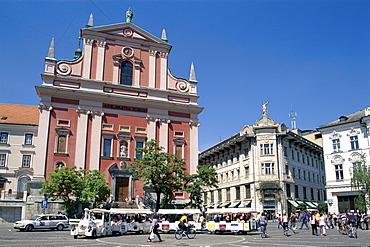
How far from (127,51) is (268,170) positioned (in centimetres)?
2672

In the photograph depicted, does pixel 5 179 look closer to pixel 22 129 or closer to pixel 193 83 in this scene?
pixel 22 129

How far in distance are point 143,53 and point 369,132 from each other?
2973 cm

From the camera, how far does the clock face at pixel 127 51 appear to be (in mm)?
44250

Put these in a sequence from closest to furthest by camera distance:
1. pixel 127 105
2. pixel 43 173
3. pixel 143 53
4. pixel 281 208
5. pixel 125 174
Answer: pixel 43 173, pixel 125 174, pixel 127 105, pixel 143 53, pixel 281 208

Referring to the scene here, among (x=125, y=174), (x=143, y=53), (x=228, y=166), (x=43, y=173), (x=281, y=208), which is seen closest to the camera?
(x=43, y=173)

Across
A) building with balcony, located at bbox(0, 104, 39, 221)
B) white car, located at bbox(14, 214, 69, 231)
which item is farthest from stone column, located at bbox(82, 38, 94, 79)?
white car, located at bbox(14, 214, 69, 231)

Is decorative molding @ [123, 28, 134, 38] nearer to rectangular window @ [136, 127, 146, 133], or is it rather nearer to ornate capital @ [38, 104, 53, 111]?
rectangular window @ [136, 127, 146, 133]

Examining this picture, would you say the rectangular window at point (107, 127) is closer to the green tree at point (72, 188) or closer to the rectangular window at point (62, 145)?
the rectangular window at point (62, 145)

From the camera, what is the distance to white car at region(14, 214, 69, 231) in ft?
93.0

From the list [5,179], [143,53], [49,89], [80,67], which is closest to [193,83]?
[143,53]

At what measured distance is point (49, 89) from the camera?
39344 mm

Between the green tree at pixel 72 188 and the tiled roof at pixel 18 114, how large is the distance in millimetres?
17150

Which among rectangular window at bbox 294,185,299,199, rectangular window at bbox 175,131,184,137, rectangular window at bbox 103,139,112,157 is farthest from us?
rectangular window at bbox 294,185,299,199

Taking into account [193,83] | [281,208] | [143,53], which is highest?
[143,53]
